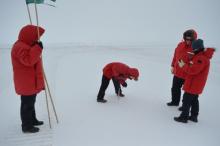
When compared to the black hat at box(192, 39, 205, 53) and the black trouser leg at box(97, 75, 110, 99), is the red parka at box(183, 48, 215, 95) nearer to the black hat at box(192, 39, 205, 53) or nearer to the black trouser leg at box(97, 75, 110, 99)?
the black hat at box(192, 39, 205, 53)

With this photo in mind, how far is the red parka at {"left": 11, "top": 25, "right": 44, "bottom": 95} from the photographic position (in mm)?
3492

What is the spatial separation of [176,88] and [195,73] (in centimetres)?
96

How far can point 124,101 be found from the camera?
522 cm

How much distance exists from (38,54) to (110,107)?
179 cm

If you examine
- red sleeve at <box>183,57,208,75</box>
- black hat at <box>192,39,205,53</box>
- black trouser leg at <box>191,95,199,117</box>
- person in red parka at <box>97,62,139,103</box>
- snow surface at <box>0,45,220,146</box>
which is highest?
black hat at <box>192,39,205,53</box>

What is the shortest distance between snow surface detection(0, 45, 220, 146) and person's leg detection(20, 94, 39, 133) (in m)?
0.10

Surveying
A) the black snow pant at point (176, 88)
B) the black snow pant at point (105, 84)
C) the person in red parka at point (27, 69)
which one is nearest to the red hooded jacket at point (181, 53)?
the black snow pant at point (176, 88)

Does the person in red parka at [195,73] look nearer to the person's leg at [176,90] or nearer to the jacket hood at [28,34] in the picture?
the person's leg at [176,90]

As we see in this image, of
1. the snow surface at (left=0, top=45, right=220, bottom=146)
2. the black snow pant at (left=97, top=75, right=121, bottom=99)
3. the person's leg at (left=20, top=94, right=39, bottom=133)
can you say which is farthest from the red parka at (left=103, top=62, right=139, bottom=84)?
the person's leg at (left=20, top=94, right=39, bottom=133)

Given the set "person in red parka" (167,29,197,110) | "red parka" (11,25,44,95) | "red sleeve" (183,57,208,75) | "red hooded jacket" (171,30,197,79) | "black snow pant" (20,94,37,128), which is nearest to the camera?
"red parka" (11,25,44,95)

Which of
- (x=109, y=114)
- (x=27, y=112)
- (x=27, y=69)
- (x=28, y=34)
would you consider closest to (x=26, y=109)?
(x=27, y=112)

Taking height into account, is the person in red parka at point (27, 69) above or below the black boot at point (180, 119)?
above

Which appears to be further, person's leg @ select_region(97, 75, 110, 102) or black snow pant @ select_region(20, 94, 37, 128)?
person's leg @ select_region(97, 75, 110, 102)

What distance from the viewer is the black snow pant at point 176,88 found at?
494cm
